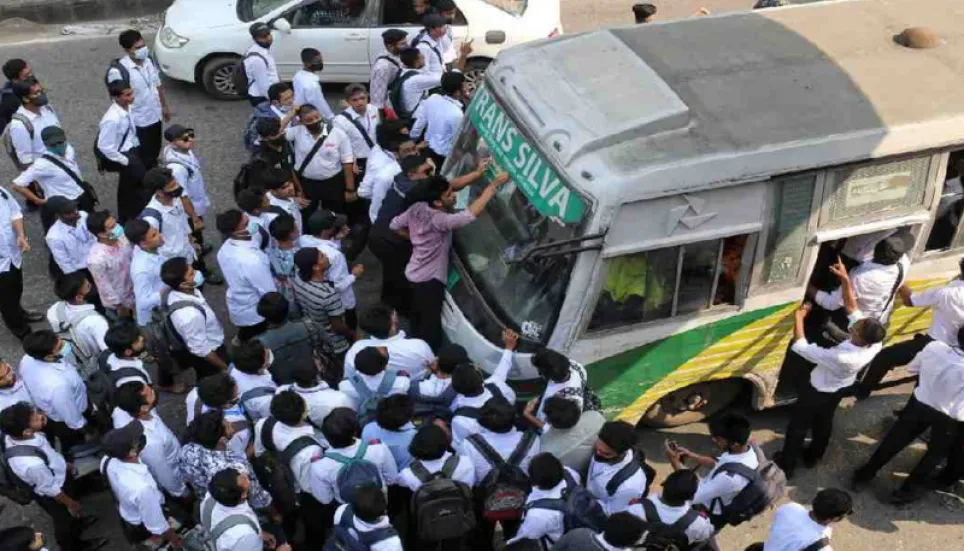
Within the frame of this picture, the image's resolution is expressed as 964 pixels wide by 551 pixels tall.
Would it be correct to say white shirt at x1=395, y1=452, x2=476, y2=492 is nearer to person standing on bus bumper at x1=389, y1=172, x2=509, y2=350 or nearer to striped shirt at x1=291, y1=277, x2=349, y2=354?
person standing on bus bumper at x1=389, y1=172, x2=509, y2=350

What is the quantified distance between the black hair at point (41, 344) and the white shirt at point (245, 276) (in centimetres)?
130

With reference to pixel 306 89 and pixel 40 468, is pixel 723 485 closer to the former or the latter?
pixel 40 468

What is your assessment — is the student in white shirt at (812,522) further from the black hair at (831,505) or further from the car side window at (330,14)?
the car side window at (330,14)

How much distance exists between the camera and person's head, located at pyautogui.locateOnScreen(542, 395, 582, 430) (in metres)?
5.27

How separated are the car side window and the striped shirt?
14.6 ft

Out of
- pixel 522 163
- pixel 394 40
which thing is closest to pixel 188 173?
pixel 394 40

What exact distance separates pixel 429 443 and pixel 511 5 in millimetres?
6748

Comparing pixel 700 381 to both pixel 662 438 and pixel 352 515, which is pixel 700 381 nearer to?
pixel 662 438

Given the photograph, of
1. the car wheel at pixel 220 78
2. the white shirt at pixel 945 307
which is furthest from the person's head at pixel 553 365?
the car wheel at pixel 220 78

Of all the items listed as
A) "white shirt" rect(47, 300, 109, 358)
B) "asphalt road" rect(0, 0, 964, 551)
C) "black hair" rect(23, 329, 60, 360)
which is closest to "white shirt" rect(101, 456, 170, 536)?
"black hair" rect(23, 329, 60, 360)

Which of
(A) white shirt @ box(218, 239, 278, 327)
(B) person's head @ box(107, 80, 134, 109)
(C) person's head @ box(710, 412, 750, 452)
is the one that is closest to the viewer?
(C) person's head @ box(710, 412, 750, 452)

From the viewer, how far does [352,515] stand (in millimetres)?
4820

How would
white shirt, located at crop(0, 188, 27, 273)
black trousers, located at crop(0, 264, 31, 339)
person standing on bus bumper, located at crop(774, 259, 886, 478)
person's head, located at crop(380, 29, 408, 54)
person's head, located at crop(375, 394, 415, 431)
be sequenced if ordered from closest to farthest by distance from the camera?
person's head, located at crop(375, 394, 415, 431) < person standing on bus bumper, located at crop(774, 259, 886, 478) < white shirt, located at crop(0, 188, 27, 273) < black trousers, located at crop(0, 264, 31, 339) < person's head, located at crop(380, 29, 408, 54)

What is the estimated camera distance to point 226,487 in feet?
15.5
